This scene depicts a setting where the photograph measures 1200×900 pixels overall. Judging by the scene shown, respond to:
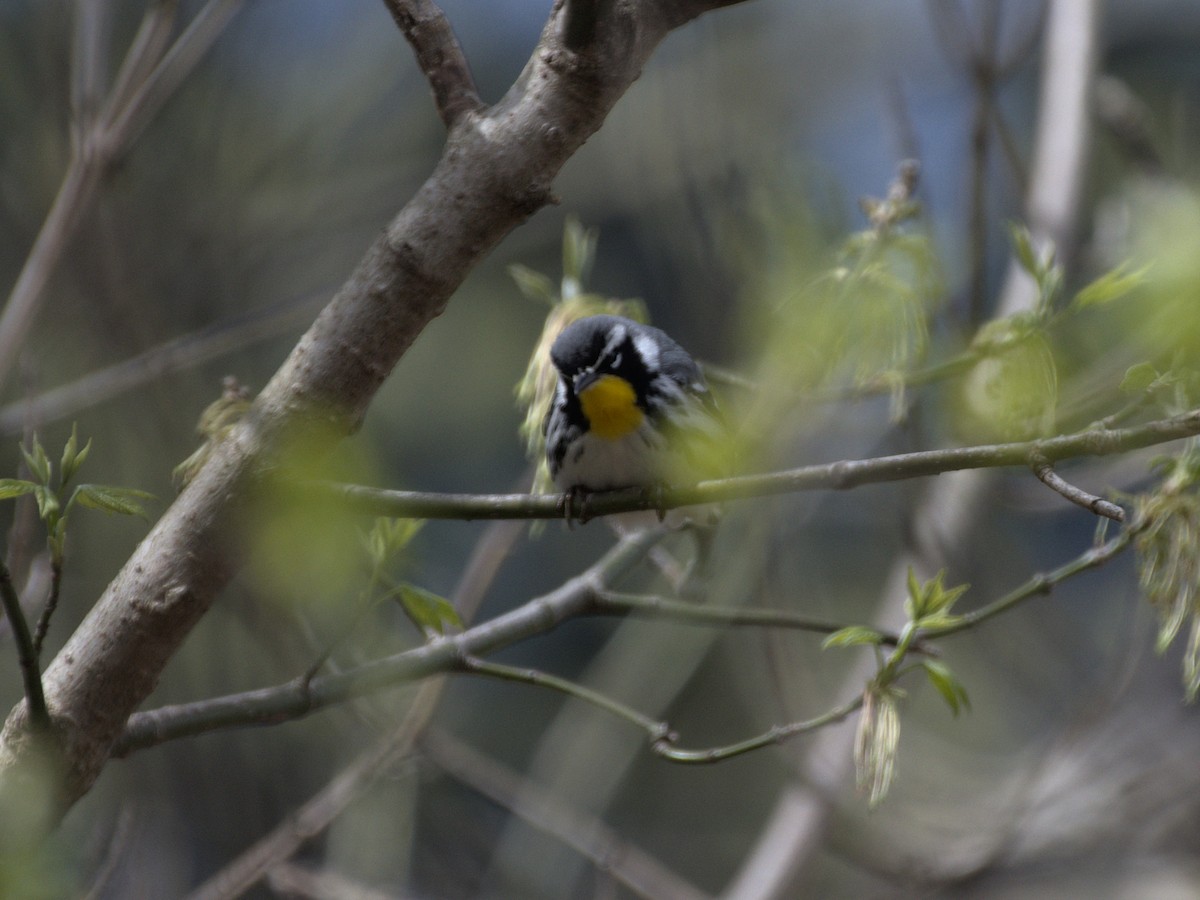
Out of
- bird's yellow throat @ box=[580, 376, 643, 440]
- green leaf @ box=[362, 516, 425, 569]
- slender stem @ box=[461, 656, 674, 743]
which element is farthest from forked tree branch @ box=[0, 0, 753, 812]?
bird's yellow throat @ box=[580, 376, 643, 440]

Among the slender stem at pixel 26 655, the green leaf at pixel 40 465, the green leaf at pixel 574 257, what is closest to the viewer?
the slender stem at pixel 26 655

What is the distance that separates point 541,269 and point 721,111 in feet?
5.59

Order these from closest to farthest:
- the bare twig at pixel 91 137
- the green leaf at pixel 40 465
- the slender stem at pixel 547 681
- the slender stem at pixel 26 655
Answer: the slender stem at pixel 26 655
the green leaf at pixel 40 465
the slender stem at pixel 547 681
the bare twig at pixel 91 137

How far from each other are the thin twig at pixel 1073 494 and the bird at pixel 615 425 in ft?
4.03

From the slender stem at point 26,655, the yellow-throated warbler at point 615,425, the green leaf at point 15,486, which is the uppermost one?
the yellow-throated warbler at point 615,425

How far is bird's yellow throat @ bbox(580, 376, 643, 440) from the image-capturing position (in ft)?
8.94

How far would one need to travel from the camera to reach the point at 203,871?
14.6 feet

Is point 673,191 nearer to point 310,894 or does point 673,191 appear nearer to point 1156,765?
point 1156,765

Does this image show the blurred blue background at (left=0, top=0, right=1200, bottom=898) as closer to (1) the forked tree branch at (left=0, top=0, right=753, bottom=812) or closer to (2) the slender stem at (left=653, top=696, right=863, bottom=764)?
(1) the forked tree branch at (left=0, top=0, right=753, bottom=812)

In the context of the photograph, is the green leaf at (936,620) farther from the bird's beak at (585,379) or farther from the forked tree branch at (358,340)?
the bird's beak at (585,379)

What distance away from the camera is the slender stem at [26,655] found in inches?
50.1

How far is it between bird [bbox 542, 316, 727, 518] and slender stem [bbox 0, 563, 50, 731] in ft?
4.52

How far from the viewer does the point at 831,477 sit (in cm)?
151

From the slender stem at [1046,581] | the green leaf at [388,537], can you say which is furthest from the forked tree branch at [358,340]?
the slender stem at [1046,581]
